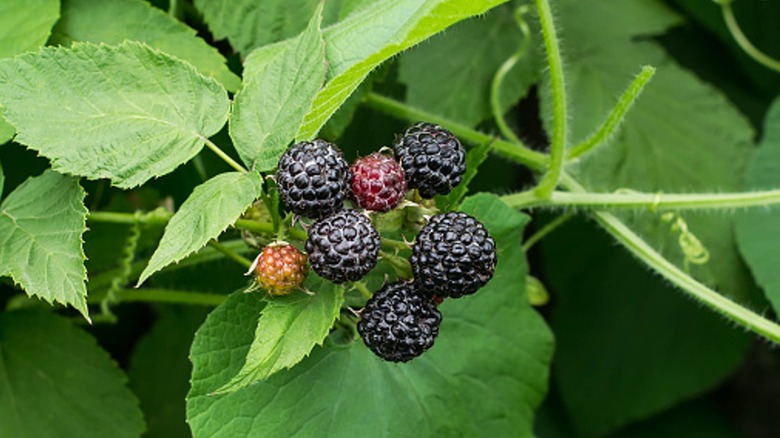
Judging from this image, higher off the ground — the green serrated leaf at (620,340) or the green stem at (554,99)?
the green stem at (554,99)

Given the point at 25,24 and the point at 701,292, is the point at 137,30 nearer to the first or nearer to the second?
the point at 25,24

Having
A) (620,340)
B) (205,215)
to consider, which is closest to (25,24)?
(205,215)

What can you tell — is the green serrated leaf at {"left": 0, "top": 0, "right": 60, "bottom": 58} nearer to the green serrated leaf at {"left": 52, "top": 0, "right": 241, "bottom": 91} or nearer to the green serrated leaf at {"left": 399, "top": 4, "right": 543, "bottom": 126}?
the green serrated leaf at {"left": 52, "top": 0, "right": 241, "bottom": 91}

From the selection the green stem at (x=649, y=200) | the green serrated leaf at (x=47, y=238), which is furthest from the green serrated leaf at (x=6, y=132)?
the green stem at (x=649, y=200)

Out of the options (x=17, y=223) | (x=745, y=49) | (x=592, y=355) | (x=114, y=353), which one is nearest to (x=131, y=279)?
(x=17, y=223)

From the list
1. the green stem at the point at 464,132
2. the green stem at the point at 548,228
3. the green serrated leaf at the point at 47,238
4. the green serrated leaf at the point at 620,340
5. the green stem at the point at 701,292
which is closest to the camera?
the green serrated leaf at the point at 47,238

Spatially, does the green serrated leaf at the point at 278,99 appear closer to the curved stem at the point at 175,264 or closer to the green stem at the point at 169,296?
the curved stem at the point at 175,264
